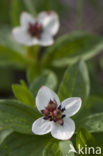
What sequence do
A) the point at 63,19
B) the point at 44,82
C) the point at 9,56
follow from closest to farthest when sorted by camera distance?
the point at 44,82 < the point at 9,56 < the point at 63,19

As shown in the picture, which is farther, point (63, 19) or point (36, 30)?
point (63, 19)

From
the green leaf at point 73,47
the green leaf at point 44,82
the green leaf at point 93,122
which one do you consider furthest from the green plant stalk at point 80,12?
the green leaf at point 93,122

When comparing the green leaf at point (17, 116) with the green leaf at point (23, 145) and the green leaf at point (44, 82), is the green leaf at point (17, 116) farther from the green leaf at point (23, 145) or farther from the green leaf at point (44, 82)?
the green leaf at point (44, 82)

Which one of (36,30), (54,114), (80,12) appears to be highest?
(80,12)

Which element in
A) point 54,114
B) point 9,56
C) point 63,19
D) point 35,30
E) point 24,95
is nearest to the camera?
point 54,114

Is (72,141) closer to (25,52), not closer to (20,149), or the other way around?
(20,149)

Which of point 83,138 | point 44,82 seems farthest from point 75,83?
point 83,138

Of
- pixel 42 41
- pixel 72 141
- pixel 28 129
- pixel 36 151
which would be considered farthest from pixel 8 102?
pixel 42 41

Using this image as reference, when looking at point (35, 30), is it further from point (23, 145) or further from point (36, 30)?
point (23, 145)
